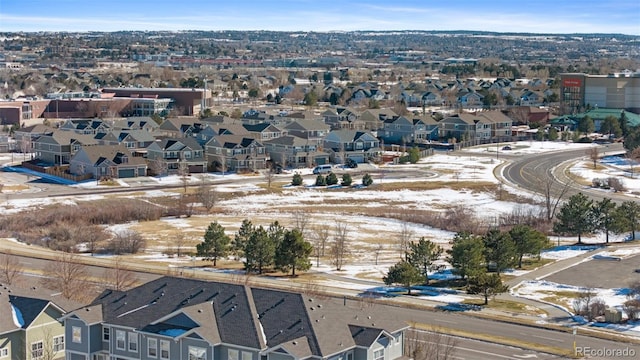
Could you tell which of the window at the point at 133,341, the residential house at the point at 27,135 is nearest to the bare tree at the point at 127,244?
the window at the point at 133,341

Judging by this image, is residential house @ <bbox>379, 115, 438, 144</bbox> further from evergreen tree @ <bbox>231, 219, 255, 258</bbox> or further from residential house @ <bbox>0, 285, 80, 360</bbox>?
residential house @ <bbox>0, 285, 80, 360</bbox>

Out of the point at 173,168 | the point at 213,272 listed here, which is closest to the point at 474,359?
the point at 213,272

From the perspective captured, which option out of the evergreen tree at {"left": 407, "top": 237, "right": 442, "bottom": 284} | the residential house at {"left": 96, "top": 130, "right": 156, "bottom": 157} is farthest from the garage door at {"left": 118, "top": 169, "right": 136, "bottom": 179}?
the evergreen tree at {"left": 407, "top": 237, "right": 442, "bottom": 284}

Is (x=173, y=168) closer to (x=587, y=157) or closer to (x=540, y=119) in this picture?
(x=587, y=157)

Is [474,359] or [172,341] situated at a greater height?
[172,341]

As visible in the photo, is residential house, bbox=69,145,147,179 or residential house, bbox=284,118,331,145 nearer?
residential house, bbox=69,145,147,179

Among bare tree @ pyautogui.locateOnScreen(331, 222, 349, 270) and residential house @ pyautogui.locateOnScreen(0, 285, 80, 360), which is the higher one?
residential house @ pyautogui.locateOnScreen(0, 285, 80, 360)

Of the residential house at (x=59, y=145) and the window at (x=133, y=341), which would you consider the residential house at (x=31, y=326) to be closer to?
the window at (x=133, y=341)
